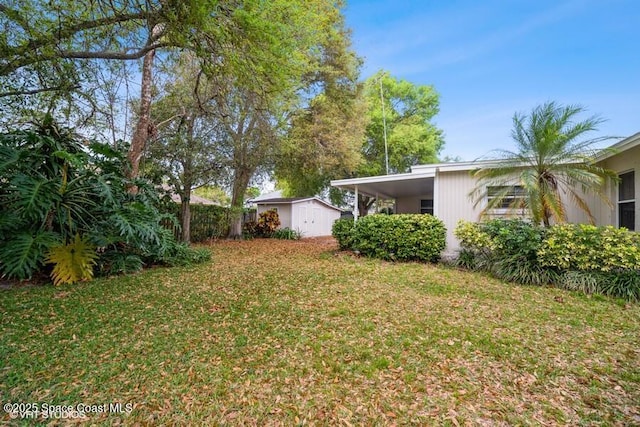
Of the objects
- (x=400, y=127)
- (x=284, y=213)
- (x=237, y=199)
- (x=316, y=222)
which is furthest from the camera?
(x=400, y=127)

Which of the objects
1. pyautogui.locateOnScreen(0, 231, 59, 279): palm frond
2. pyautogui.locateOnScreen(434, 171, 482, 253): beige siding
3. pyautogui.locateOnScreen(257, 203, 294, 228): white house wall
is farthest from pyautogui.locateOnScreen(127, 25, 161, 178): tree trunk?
pyautogui.locateOnScreen(257, 203, 294, 228): white house wall

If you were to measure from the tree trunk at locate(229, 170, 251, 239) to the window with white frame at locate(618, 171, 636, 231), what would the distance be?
12.0 meters

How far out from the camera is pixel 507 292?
5.50 meters

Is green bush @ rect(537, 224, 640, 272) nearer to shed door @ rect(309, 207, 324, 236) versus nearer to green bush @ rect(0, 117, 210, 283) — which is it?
Answer: green bush @ rect(0, 117, 210, 283)

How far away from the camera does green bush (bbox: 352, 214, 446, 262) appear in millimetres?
8094

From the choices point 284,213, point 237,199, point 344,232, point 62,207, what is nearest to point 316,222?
point 284,213

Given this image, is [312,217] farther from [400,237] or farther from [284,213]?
[400,237]

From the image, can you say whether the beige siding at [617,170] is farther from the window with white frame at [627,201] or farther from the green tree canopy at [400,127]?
the green tree canopy at [400,127]

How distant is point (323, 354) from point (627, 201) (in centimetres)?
742

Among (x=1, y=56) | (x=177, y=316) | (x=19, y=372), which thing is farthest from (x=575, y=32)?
(x=19, y=372)

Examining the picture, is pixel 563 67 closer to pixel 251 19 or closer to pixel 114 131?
pixel 251 19

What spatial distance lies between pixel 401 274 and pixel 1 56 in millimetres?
7811

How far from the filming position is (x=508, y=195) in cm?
774

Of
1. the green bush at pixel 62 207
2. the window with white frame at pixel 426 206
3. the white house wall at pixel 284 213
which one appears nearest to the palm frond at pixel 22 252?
the green bush at pixel 62 207
